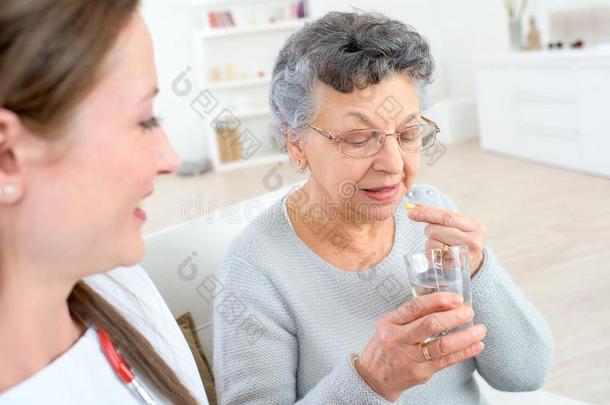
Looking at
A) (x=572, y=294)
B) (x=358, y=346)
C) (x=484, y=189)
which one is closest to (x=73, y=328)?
(x=358, y=346)

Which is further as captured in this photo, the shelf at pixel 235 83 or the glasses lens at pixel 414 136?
the shelf at pixel 235 83

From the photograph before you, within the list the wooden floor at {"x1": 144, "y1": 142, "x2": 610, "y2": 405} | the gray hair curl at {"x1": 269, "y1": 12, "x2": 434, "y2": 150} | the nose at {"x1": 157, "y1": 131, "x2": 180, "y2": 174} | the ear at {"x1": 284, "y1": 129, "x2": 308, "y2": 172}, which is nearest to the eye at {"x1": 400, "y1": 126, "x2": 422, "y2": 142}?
the gray hair curl at {"x1": 269, "y1": 12, "x2": 434, "y2": 150}

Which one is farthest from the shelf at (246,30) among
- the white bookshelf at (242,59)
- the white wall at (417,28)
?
the white wall at (417,28)

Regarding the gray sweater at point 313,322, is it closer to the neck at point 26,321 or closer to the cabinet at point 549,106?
the neck at point 26,321

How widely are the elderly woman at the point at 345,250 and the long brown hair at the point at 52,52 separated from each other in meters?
0.76

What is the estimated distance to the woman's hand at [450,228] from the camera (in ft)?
4.65

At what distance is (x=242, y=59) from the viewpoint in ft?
26.8

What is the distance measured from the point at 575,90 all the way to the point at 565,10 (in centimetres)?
111

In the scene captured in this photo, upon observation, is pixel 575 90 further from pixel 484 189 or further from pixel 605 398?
pixel 605 398

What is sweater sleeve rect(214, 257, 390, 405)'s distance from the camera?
1.44m

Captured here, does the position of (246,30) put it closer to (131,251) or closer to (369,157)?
(369,157)

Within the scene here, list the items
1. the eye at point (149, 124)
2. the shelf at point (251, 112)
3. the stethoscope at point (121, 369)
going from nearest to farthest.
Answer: the eye at point (149, 124), the stethoscope at point (121, 369), the shelf at point (251, 112)

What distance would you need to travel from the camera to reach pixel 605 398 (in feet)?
8.66

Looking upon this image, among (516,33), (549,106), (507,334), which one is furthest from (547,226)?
(507,334)
